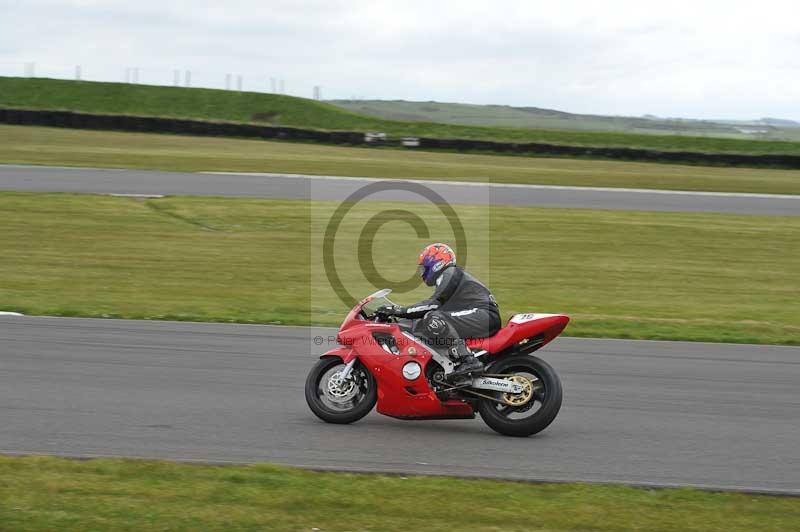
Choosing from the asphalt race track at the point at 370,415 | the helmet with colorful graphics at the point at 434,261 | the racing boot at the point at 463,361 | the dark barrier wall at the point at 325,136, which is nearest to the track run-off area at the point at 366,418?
the asphalt race track at the point at 370,415

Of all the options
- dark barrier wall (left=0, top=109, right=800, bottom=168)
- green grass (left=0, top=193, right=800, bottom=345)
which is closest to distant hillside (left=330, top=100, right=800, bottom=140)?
dark barrier wall (left=0, top=109, right=800, bottom=168)

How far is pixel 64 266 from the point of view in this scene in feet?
55.9

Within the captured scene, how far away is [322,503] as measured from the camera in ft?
19.4

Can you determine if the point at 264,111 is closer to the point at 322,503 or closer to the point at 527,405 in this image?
the point at 527,405

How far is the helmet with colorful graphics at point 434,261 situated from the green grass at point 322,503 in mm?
1974

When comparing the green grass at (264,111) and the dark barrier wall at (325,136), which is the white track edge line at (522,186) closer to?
the dark barrier wall at (325,136)

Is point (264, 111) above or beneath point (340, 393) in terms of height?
above

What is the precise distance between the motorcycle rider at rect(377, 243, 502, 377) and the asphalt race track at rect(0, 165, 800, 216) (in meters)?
16.9

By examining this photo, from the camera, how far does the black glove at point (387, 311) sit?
8.04 metres

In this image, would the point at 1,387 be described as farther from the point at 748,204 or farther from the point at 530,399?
the point at 748,204

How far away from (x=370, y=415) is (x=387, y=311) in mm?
1056

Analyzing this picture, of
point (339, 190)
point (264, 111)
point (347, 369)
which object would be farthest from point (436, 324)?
point (264, 111)

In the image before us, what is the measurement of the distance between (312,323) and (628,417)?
5.75 meters

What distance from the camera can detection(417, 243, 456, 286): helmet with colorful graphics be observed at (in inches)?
314
